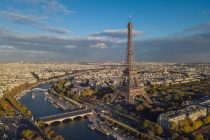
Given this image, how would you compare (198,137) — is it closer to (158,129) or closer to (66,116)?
(158,129)

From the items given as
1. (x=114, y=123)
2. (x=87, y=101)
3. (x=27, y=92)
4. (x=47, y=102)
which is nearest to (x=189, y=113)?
(x=114, y=123)

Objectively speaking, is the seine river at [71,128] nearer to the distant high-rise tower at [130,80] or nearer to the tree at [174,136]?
the tree at [174,136]

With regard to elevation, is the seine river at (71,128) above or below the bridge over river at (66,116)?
below

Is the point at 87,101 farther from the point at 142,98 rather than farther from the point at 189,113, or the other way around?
the point at 189,113

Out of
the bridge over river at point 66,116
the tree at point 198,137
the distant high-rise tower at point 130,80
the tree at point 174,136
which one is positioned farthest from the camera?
the distant high-rise tower at point 130,80

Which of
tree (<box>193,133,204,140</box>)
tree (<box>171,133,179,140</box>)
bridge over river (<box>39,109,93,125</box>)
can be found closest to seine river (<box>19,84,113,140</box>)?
bridge over river (<box>39,109,93,125</box>)

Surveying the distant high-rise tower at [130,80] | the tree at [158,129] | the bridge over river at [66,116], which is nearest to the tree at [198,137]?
the tree at [158,129]

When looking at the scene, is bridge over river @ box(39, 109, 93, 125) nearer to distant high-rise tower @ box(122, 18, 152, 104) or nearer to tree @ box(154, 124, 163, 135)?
distant high-rise tower @ box(122, 18, 152, 104)

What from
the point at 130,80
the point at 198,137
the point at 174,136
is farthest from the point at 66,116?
the point at 198,137
